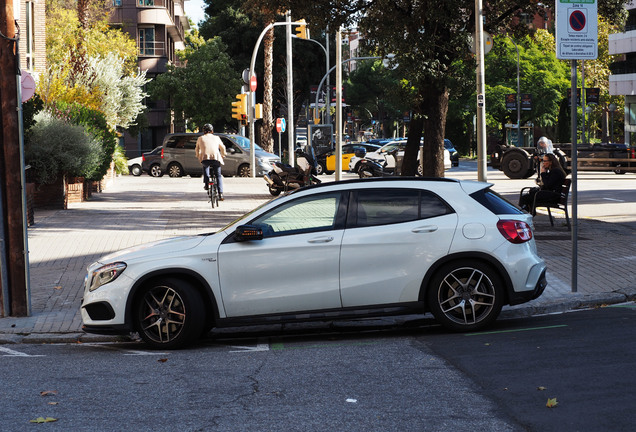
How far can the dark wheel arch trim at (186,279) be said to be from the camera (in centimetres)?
888

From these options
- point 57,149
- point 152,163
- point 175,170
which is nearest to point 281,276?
point 57,149

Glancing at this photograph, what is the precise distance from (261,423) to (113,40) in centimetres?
5533

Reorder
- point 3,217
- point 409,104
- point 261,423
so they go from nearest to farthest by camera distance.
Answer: point 261,423 → point 3,217 → point 409,104

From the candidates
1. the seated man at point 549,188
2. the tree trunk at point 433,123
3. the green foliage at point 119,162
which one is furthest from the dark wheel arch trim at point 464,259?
the green foliage at point 119,162

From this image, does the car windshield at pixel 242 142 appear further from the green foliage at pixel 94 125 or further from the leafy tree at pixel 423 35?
the leafy tree at pixel 423 35

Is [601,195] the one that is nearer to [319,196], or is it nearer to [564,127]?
[319,196]

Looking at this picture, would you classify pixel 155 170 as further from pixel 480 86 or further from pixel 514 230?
pixel 514 230

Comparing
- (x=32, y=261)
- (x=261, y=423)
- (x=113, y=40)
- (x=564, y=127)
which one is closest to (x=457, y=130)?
(x=564, y=127)

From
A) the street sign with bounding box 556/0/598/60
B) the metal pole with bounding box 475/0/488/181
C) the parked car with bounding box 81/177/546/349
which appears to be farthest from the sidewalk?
the street sign with bounding box 556/0/598/60

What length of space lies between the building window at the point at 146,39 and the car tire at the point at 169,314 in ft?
216

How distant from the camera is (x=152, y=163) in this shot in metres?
45.1

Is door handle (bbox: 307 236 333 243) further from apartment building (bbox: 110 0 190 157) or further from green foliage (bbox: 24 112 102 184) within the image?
apartment building (bbox: 110 0 190 157)

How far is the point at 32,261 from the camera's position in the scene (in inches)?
586

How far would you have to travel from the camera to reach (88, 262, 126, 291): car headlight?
29.6 feet
